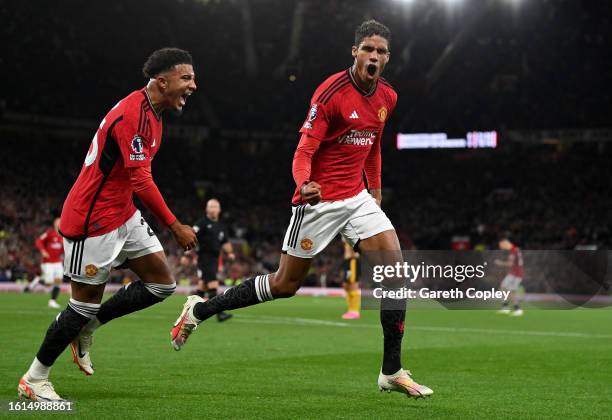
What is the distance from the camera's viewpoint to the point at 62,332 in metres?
7.00

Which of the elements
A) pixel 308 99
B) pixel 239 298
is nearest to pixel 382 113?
pixel 239 298

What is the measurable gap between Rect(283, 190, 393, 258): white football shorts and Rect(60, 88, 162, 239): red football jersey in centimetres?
132

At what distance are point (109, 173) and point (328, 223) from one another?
5.75 ft

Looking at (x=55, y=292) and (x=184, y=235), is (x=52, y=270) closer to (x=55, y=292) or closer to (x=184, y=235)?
(x=55, y=292)

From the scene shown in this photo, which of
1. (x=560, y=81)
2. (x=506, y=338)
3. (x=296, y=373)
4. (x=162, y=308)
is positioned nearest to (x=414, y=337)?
(x=506, y=338)

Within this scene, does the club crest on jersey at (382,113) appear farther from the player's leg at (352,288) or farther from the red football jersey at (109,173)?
the player's leg at (352,288)

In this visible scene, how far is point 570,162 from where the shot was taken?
49.8 metres

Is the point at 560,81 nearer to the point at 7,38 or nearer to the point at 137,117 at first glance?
the point at 7,38

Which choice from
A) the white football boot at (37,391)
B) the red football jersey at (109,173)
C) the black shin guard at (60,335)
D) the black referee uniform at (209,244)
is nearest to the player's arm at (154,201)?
the red football jersey at (109,173)

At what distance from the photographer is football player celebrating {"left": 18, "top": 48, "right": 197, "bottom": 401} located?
682cm

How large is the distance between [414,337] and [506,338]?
144 centimetres

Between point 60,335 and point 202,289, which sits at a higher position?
point 60,335

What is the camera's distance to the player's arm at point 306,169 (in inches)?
269

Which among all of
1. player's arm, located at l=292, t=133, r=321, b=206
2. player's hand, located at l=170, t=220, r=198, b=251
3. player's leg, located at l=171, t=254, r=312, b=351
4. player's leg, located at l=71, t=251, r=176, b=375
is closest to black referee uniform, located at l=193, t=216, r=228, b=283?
player's leg, located at l=171, t=254, r=312, b=351
